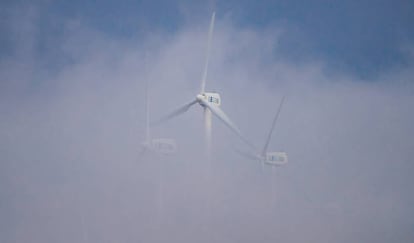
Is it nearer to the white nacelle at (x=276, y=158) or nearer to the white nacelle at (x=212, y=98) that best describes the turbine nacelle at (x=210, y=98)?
the white nacelle at (x=212, y=98)

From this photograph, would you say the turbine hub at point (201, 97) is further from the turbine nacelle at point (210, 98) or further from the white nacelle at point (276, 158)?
the white nacelle at point (276, 158)

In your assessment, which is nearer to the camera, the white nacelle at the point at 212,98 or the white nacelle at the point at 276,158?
the white nacelle at the point at 212,98

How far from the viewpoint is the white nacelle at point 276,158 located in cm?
721

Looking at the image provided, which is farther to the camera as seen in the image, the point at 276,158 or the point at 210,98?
the point at 276,158

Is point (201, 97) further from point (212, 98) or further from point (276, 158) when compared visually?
point (276, 158)

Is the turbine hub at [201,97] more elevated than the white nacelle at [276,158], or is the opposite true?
the turbine hub at [201,97]

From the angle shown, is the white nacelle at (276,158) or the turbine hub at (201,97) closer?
the turbine hub at (201,97)

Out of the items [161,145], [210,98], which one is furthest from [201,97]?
[161,145]

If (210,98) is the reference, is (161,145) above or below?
below

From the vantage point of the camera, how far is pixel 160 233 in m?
6.89

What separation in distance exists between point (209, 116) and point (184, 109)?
32cm

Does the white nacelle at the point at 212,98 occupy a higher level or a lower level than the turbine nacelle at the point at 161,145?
higher

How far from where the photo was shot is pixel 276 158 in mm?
7328

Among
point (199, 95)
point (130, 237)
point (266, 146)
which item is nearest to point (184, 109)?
point (199, 95)
